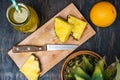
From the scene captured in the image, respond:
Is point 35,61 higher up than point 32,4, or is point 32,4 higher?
point 32,4

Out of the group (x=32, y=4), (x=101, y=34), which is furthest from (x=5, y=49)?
(x=101, y=34)

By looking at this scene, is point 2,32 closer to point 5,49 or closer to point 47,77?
point 5,49

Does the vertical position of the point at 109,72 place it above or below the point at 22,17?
below

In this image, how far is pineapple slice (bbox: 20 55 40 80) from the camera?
848 mm

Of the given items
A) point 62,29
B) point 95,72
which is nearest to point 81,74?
point 95,72

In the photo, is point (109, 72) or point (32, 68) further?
point (32, 68)

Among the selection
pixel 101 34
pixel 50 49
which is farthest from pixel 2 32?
pixel 101 34

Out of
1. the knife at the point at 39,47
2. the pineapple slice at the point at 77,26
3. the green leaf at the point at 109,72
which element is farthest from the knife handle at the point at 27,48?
the green leaf at the point at 109,72

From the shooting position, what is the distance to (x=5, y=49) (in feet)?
2.85

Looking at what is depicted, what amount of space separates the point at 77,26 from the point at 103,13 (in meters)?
0.09

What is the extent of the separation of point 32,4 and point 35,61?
171 millimetres

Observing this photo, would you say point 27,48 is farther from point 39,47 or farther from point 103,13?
point 103,13

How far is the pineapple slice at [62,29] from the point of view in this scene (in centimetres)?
82

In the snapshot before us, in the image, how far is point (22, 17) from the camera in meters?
0.79
